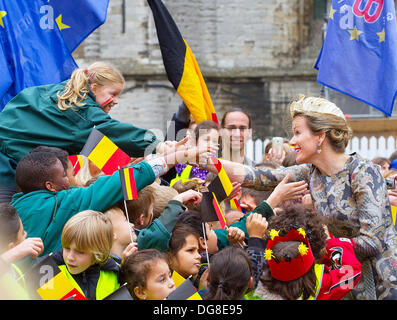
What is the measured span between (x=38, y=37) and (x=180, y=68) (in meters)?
1.38

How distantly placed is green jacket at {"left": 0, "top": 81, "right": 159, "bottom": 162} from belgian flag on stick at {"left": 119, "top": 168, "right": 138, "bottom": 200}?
514 millimetres

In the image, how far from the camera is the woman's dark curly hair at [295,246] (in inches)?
129

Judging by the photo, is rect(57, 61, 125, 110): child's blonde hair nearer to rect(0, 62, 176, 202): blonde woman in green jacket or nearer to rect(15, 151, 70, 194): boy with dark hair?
rect(0, 62, 176, 202): blonde woman in green jacket

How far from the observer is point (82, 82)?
4188 millimetres

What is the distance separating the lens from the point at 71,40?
6176 millimetres

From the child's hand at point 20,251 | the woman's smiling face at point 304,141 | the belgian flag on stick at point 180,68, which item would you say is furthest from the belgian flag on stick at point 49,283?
the belgian flag on stick at point 180,68

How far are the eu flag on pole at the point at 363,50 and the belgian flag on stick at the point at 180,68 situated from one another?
1211mm

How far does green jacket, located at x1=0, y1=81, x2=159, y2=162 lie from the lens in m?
4.07

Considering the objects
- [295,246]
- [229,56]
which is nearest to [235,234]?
[295,246]

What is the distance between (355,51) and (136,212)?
330 cm

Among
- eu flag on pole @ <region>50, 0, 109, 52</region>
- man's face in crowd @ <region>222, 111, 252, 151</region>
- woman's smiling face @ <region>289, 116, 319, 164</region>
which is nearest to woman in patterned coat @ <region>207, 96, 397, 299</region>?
woman's smiling face @ <region>289, 116, 319, 164</region>

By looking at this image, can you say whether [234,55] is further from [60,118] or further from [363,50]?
[60,118]

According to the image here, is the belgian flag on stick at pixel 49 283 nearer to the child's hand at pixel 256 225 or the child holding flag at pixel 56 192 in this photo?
the child holding flag at pixel 56 192
